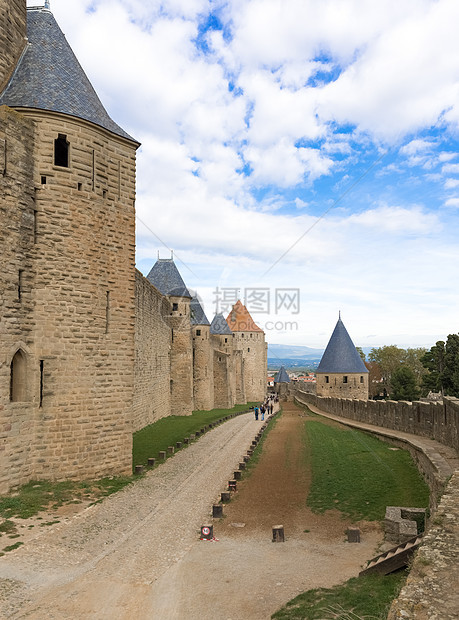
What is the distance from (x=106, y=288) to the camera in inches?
492

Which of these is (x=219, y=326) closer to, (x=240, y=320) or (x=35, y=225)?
(x=240, y=320)

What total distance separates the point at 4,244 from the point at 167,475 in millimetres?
7541

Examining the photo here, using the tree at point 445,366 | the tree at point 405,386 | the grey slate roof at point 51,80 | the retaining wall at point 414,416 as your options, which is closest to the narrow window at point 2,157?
the grey slate roof at point 51,80

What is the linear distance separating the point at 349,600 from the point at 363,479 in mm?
6978

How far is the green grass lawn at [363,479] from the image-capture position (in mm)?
9822

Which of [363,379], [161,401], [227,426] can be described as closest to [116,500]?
[227,426]

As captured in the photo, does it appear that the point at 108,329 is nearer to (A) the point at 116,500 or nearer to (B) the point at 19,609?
(A) the point at 116,500

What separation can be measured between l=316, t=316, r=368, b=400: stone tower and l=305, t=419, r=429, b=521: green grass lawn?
2059 cm

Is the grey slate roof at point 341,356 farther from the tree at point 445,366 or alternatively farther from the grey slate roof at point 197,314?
the grey slate roof at point 197,314

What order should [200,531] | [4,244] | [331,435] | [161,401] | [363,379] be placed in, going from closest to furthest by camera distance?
[200,531]
[4,244]
[331,435]
[161,401]
[363,379]

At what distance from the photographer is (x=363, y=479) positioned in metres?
12.0

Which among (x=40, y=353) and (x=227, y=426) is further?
(x=227, y=426)

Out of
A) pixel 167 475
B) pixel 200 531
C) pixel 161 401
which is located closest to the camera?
pixel 200 531

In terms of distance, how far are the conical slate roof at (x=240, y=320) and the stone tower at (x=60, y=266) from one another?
51.7m
